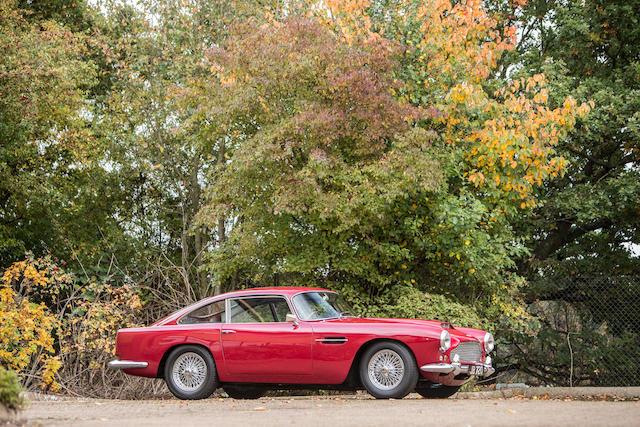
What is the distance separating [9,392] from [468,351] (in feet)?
19.5

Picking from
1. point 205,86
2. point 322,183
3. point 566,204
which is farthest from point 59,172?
point 566,204

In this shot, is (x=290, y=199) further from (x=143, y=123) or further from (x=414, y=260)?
(x=143, y=123)

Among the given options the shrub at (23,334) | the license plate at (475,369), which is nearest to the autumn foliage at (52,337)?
the shrub at (23,334)

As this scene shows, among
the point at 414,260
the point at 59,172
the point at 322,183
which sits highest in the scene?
the point at 59,172

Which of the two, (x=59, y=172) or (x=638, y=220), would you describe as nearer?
(x=638, y=220)

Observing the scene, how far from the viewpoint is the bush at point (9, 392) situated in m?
6.60

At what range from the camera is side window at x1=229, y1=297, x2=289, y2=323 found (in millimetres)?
10859

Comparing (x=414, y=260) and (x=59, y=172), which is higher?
(x=59, y=172)

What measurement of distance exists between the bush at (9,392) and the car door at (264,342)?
429cm

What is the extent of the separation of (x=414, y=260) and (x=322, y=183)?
116 inches

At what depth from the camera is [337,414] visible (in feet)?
27.4

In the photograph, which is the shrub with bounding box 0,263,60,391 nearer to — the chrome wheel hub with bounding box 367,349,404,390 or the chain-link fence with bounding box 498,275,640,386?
the chrome wheel hub with bounding box 367,349,404,390

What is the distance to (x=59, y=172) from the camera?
71.2 feet

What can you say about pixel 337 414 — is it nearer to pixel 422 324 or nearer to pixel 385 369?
pixel 385 369
